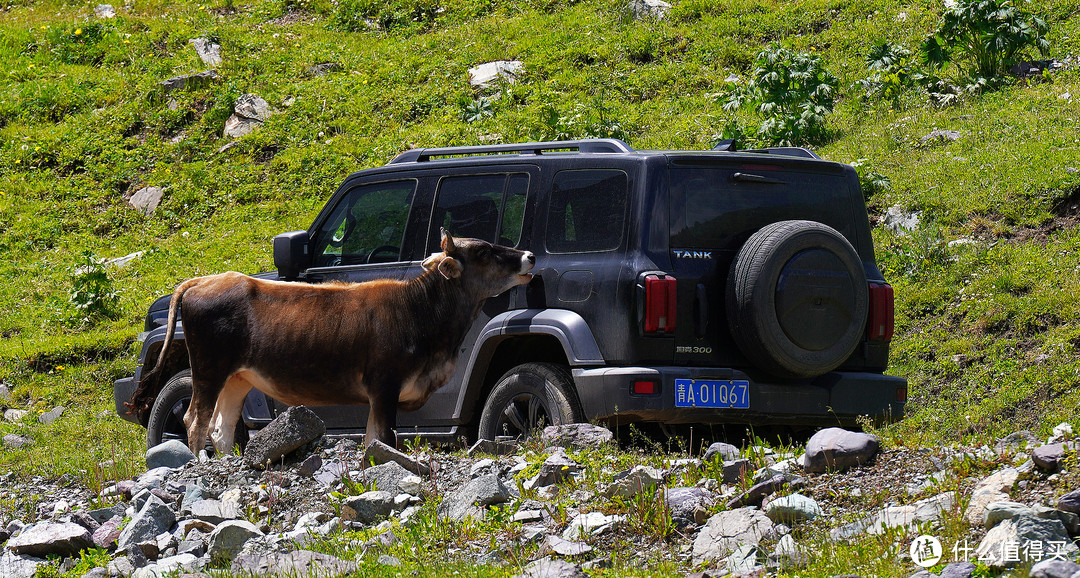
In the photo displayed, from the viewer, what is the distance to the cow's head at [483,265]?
22.5 feet

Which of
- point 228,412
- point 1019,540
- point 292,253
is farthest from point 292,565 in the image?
point 292,253

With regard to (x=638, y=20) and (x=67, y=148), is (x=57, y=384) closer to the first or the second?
(x=67, y=148)

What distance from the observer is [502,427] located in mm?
7000

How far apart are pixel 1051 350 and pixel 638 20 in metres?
13.5

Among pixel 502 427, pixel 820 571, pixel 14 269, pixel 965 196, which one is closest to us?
pixel 820 571

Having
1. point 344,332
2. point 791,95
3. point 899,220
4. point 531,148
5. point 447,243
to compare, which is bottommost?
point 344,332

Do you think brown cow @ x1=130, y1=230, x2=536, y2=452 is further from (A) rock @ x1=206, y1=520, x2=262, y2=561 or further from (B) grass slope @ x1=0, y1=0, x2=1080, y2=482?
(A) rock @ x1=206, y1=520, x2=262, y2=561

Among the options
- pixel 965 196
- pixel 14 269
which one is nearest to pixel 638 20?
pixel 965 196

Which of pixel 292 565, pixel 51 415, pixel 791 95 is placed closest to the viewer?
pixel 292 565

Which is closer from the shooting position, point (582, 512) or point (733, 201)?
point (582, 512)

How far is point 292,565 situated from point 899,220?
9.00 metres

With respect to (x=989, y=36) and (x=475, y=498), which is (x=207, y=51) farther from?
(x=475, y=498)

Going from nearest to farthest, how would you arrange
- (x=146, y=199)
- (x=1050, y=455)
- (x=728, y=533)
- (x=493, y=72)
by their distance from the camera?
(x=728, y=533)
(x=1050, y=455)
(x=146, y=199)
(x=493, y=72)

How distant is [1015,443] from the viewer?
563 centimetres
